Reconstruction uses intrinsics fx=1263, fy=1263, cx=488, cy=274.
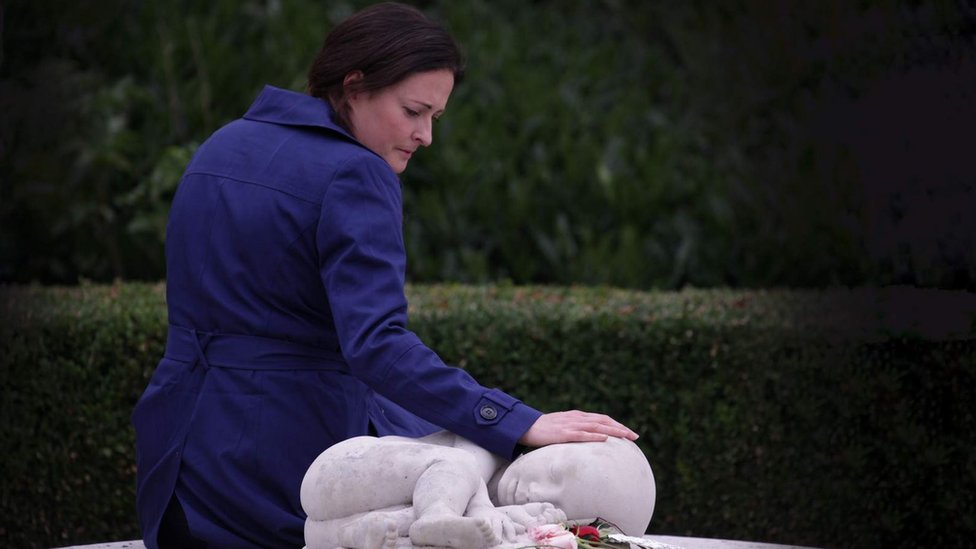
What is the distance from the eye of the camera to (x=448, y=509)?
90.7 inches

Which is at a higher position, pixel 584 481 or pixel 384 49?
pixel 384 49

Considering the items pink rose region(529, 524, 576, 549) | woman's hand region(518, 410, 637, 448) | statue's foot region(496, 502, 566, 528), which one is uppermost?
woman's hand region(518, 410, 637, 448)

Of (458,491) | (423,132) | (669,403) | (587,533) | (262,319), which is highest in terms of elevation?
(423,132)

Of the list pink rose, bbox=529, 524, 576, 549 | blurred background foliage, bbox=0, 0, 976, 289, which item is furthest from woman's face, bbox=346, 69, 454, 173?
blurred background foliage, bbox=0, 0, 976, 289

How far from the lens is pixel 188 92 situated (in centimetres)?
750

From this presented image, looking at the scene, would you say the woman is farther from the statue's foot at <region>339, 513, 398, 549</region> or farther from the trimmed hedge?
the trimmed hedge

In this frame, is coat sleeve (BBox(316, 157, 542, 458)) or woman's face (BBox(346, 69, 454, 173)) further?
woman's face (BBox(346, 69, 454, 173))

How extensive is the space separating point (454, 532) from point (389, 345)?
443mm

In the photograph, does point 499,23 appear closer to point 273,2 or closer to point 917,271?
point 273,2

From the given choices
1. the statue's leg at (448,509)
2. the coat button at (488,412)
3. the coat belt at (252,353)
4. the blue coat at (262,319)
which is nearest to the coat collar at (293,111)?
the blue coat at (262,319)

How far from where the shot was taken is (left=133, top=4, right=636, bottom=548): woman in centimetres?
269

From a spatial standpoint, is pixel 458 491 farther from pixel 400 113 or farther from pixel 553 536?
pixel 400 113

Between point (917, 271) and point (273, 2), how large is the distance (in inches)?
184

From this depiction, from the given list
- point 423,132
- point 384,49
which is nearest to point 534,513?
point 423,132
